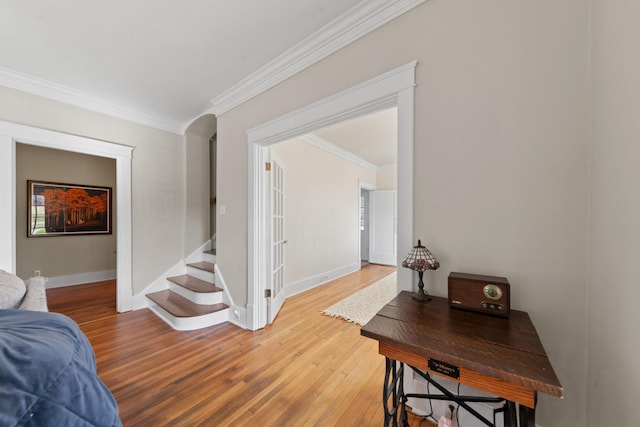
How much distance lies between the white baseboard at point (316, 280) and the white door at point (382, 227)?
3.50 feet

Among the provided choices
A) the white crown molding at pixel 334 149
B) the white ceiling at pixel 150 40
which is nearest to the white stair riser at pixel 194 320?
the white ceiling at pixel 150 40

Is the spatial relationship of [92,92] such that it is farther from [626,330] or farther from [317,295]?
[626,330]

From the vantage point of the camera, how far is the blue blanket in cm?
48

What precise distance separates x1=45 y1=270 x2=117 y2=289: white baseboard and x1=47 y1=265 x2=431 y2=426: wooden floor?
1.60m

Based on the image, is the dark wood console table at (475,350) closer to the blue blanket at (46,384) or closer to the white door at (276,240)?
the blue blanket at (46,384)

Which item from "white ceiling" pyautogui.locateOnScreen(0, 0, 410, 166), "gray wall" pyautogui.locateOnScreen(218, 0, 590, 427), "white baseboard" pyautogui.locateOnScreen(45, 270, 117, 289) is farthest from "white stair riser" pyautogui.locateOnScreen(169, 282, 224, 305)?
"white baseboard" pyautogui.locateOnScreen(45, 270, 117, 289)

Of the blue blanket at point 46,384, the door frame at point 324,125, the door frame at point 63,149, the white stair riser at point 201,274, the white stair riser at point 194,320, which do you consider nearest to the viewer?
the blue blanket at point 46,384

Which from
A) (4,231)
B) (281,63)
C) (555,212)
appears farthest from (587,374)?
(4,231)

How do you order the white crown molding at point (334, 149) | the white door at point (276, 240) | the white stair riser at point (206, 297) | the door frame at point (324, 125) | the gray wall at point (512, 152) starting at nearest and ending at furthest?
the gray wall at point (512, 152), the door frame at point (324, 125), the white door at point (276, 240), the white stair riser at point (206, 297), the white crown molding at point (334, 149)

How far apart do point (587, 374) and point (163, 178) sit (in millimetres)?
4270

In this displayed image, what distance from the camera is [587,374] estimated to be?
1.03 m

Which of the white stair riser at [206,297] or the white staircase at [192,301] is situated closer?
the white staircase at [192,301]

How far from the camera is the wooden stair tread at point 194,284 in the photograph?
293cm

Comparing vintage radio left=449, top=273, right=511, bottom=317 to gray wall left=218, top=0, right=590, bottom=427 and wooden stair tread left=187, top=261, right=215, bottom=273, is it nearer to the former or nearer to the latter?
gray wall left=218, top=0, right=590, bottom=427
